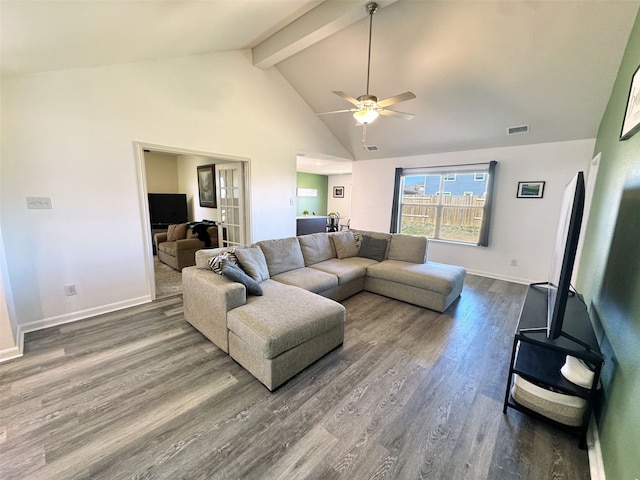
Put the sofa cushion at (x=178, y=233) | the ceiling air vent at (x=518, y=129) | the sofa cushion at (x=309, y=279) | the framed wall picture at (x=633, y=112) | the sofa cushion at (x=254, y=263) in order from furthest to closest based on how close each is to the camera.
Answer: the sofa cushion at (x=178, y=233) < the ceiling air vent at (x=518, y=129) < the sofa cushion at (x=309, y=279) < the sofa cushion at (x=254, y=263) < the framed wall picture at (x=633, y=112)

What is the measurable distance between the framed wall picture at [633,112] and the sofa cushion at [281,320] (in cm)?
251

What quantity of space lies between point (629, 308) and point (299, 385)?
2.03 metres

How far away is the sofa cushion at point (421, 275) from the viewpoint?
322 centimetres

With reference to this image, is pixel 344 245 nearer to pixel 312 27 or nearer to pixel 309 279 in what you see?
pixel 309 279

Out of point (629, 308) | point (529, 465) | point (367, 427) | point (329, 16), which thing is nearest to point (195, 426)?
point (367, 427)

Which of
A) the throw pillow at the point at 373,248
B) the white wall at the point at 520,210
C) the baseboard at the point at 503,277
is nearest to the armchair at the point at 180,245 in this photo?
the throw pillow at the point at 373,248

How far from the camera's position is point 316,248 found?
12.7ft

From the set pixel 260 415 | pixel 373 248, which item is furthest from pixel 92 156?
pixel 373 248

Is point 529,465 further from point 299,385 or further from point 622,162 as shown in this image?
point 622,162

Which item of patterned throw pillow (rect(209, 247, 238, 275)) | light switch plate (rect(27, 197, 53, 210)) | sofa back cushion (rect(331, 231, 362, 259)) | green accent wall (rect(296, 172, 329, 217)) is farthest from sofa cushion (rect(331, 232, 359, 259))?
green accent wall (rect(296, 172, 329, 217))

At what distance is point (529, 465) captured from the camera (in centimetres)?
144

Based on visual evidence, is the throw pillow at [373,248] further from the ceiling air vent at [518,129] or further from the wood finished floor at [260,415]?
the ceiling air vent at [518,129]

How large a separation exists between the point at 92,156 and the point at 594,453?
4678 mm

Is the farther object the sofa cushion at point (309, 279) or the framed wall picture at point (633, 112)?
the sofa cushion at point (309, 279)
